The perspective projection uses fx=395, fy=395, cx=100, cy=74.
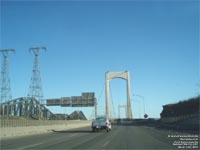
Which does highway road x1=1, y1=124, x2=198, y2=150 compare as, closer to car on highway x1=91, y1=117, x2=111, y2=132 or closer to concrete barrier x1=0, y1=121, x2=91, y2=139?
concrete barrier x1=0, y1=121, x2=91, y2=139

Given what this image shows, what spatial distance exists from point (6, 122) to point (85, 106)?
61857 millimetres

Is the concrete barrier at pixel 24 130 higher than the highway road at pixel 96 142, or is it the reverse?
the concrete barrier at pixel 24 130

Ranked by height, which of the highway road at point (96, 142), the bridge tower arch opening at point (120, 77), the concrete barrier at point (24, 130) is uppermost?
the bridge tower arch opening at point (120, 77)

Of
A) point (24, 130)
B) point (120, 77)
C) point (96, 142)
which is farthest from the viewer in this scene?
point (120, 77)

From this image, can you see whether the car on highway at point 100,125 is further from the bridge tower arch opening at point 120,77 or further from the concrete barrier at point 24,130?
the bridge tower arch opening at point 120,77

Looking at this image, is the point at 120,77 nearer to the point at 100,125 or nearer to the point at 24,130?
the point at 100,125

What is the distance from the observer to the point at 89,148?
67.2 feet

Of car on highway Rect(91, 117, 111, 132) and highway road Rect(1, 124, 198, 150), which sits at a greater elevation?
car on highway Rect(91, 117, 111, 132)

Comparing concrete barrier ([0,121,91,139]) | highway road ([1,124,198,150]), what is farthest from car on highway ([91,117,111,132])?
highway road ([1,124,198,150])

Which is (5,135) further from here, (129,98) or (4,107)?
(129,98)

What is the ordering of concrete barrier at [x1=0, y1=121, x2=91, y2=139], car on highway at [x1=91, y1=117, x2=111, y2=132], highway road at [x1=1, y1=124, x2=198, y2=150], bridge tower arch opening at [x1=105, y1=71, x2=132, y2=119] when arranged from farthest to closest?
bridge tower arch opening at [x1=105, y1=71, x2=132, y2=119], car on highway at [x1=91, y1=117, x2=111, y2=132], concrete barrier at [x1=0, y1=121, x2=91, y2=139], highway road at [x1=1, y1=124, x2=198, y2=150]

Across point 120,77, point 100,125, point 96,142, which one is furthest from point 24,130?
point 120,77

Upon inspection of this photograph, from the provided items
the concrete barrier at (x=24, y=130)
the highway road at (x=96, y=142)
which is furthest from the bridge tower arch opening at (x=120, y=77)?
the highway road at (x=96, y=142)

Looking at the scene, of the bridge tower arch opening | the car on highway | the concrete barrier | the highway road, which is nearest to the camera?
the highway road
